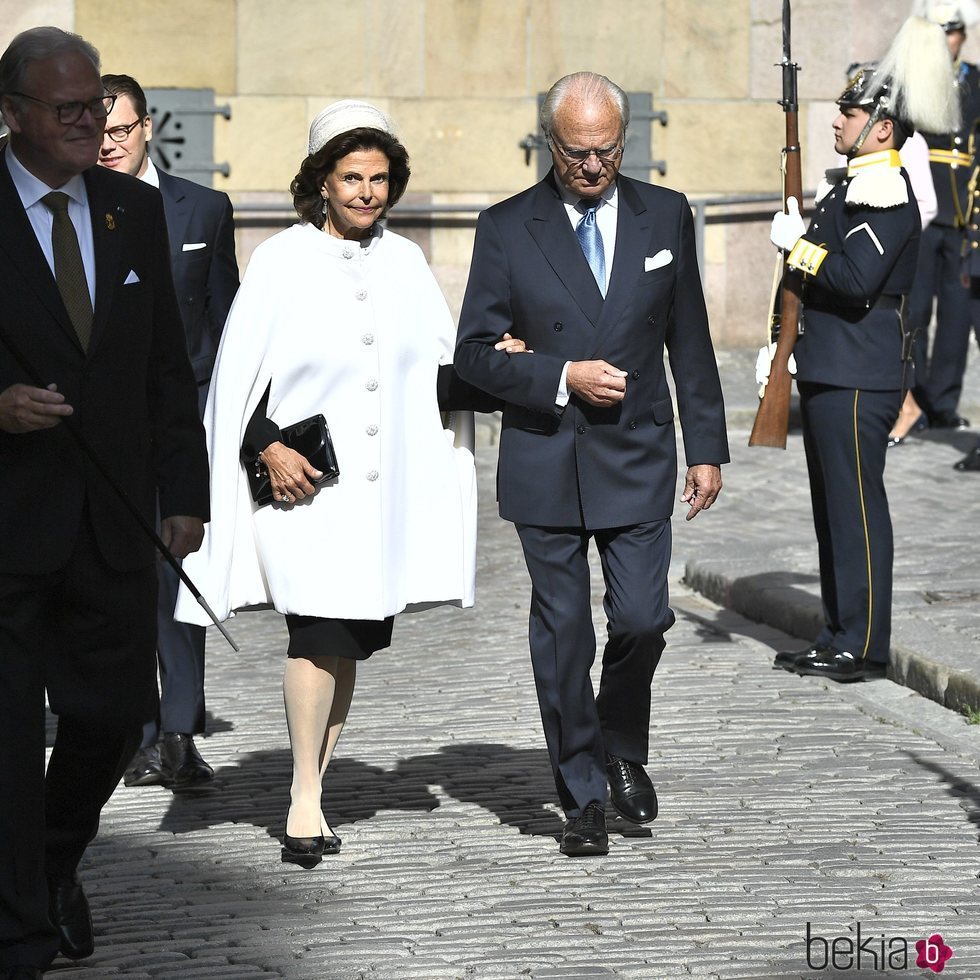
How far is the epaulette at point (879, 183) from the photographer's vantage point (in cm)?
772

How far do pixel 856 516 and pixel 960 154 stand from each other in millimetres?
A: 5675

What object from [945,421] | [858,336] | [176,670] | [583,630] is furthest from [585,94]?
[945,421]

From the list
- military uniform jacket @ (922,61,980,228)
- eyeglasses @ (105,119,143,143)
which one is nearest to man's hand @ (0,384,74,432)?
eyeglasses @ (105,119,143,143)

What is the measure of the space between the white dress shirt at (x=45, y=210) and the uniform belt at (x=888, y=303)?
3.90 m

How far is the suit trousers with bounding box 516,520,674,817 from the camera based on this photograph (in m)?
5.80

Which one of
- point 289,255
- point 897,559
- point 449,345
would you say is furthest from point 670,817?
point 897,559

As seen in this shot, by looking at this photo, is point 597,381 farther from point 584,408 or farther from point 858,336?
point 858,336

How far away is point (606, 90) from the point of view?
5.71 m

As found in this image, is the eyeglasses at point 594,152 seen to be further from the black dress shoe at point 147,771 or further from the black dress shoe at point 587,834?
the black dress shoe at point 147,771

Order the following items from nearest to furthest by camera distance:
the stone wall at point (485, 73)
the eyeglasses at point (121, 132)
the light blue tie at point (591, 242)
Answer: the light blue tie at point (591, 242), the eyeglasses at point (121, 132), the stone wall at point (485, 73)

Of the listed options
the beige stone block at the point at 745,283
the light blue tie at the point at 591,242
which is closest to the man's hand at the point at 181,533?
the light blue tie at the point at 591,242

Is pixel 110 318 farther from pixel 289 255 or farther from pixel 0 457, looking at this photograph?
pixel 289 255

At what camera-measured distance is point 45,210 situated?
4.76 meters

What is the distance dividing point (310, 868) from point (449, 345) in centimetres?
147
